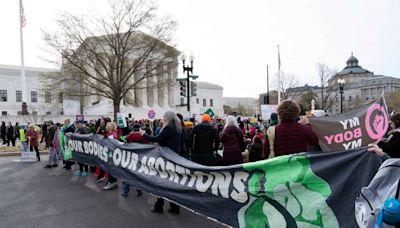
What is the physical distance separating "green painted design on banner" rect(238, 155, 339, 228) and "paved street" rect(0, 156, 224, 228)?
1.90m

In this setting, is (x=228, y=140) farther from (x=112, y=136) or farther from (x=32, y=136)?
(x=32, y=136)

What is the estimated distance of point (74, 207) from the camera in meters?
6.41

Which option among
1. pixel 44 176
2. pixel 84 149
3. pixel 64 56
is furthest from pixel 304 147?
pixel 64 56

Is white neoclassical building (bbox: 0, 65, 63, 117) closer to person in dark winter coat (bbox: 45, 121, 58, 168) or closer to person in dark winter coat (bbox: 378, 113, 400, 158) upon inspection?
A: person in dark winter coat (bbox: 45, 121, 58, 168)

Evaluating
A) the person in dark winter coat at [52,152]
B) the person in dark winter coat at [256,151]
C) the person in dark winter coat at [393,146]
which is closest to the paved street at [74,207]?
the person in dark winter coat at [256,151]

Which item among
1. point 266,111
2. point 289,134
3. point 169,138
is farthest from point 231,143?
point 266,111

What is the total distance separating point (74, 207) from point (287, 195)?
15.6 ft

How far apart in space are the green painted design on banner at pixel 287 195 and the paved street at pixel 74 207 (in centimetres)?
190

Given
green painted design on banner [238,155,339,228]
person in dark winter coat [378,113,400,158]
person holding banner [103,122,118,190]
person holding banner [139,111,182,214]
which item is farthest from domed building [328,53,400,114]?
green painted design on banner [238,155,339,228]

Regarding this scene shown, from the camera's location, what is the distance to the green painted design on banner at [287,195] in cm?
321

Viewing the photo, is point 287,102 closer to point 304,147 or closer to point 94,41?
point 304,147

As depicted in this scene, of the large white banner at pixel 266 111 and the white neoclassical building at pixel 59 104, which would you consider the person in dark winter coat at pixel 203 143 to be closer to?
the large white banner at pixel 266 111

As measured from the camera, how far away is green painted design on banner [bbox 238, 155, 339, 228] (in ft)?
10.5

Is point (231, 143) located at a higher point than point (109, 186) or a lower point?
higher
